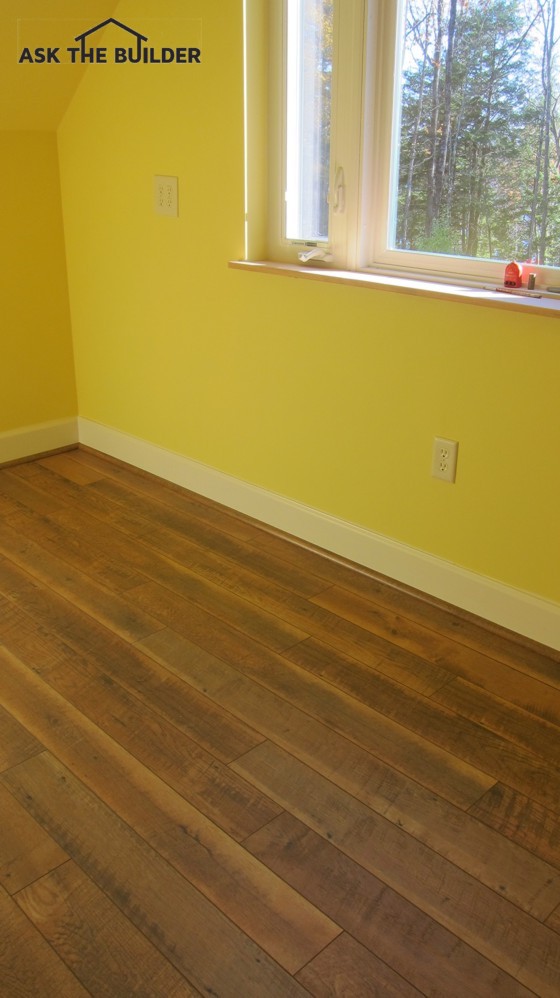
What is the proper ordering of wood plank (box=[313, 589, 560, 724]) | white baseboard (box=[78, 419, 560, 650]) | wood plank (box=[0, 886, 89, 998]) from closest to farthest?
wood plank (box=[0, 886, 89, 998]) < wood plank (box=[313, 589, 560, 724]) < white baseboard (box=[78, 419, 560, 650])

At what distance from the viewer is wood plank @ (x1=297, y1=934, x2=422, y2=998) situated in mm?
1395

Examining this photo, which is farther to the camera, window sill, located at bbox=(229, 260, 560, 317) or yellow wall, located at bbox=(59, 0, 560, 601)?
yellow wall, located at bbox=(59, 0, 560, 601)

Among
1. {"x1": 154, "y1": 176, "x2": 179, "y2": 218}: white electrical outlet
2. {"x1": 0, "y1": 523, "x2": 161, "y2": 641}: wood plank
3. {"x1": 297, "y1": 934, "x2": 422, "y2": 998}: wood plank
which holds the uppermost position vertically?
{"x1": 154, "y1": 176, "x2": 179, "y2": 218}: white electrical outlet

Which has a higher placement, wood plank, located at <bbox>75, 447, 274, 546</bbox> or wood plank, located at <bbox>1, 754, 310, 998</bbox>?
wood plank, located at <bbox>75, 447, 274, 546</bbox>

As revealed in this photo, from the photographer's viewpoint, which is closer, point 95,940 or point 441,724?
point 95,940

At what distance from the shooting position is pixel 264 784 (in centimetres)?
182

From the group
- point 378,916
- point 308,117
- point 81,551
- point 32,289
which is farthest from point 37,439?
point 378,916

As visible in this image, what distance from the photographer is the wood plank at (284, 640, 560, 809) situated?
1.85m

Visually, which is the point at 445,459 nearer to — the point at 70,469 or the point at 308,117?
the point at 308,117

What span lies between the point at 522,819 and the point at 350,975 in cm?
49

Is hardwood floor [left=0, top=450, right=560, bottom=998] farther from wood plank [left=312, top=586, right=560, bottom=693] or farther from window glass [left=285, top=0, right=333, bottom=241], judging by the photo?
window glass [left=285, top=0, right=333, bottom=241]

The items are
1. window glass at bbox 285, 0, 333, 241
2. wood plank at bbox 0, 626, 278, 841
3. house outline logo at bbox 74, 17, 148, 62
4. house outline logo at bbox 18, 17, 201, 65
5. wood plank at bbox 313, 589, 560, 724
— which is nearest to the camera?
wood plank at bbox 0, 626, 278, 841

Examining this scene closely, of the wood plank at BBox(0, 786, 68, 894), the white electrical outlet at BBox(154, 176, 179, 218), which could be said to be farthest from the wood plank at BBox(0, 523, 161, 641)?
the white electrical outlet at BBox(154, 176, 179, 218)

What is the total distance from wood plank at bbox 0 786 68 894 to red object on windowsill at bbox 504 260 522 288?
161cm
